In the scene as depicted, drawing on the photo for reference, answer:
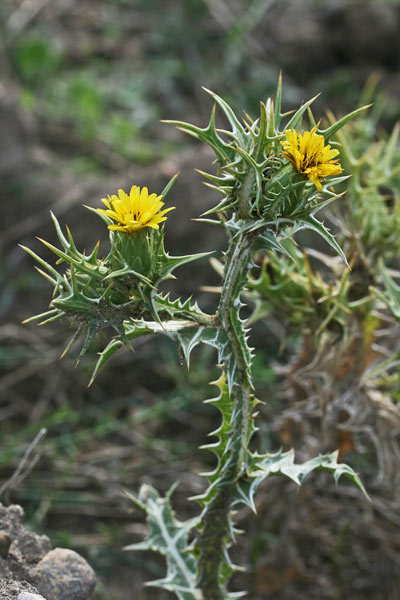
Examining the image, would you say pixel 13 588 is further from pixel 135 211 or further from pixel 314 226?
pixel 314 226

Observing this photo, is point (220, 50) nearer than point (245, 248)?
No

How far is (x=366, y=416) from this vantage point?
2363mm

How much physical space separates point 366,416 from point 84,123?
123 inches

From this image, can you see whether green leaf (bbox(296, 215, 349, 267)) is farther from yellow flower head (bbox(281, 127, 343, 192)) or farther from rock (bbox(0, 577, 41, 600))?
rock (bbox(0, 577, 41, 600))

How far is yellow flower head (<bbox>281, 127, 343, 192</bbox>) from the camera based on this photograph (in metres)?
1.43

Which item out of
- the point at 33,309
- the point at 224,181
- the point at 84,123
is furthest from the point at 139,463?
the point at 84,123

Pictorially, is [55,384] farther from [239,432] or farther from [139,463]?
[239,432]

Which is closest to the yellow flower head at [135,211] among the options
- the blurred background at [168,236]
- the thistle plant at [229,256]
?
the thistle plant at [229,256]

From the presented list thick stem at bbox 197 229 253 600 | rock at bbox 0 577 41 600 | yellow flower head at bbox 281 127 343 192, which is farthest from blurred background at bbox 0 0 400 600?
yellow flower head at bbox 281 127 343 192

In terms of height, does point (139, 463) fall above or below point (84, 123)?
below

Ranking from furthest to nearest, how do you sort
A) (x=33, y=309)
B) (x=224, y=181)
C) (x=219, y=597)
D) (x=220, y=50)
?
1. (x=220, y=50)
2. (x=33, y=309)
3. (x=219, y=597)
4. (x=224, y=181)

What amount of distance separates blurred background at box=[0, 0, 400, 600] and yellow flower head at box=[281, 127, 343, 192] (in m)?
1.38

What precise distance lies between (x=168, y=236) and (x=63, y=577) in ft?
7.93

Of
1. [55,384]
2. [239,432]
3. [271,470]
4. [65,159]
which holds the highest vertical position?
[65,159]
